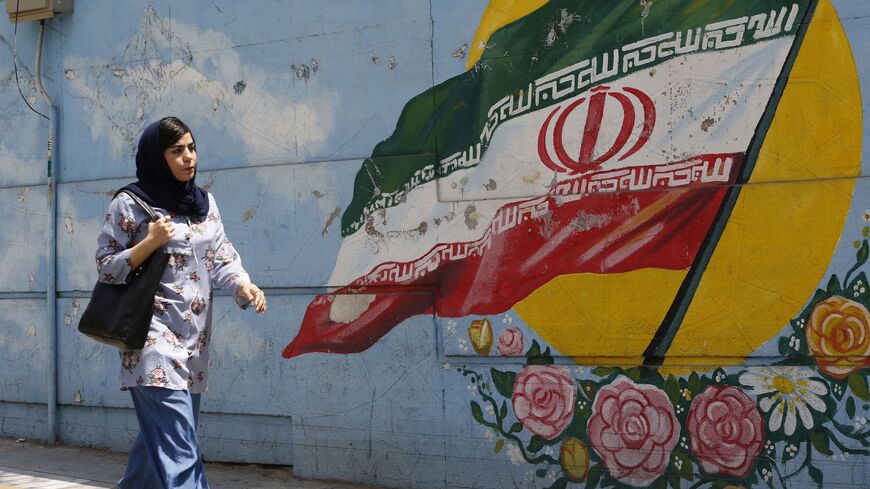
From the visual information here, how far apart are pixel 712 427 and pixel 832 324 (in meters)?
0.68

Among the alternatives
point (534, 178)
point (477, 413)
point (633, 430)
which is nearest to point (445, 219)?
point (534, 178)

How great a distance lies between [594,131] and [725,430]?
4.78ft

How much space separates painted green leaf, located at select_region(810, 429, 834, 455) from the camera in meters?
4.66

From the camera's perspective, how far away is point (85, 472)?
6355 millimetres

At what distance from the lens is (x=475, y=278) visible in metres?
5.49

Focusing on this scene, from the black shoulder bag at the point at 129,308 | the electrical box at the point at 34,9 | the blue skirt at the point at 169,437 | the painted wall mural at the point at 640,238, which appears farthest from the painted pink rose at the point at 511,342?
the electrical box at the point at 34,9

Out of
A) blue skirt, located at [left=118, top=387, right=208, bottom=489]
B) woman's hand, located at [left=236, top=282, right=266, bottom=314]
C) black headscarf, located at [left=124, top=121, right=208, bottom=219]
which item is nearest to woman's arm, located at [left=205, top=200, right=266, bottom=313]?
woman's hand, located at [left=236, top=282, right=266, bottom=314]

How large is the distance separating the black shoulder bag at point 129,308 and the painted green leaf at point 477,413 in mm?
1838

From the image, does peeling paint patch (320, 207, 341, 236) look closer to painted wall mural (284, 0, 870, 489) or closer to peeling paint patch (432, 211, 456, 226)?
painted wall mural (284, 0, 870, 489)

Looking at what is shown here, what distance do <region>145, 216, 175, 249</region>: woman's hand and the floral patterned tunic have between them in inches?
2.1

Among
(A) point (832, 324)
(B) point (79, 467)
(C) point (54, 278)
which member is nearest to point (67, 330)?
(C) point (54, 278)

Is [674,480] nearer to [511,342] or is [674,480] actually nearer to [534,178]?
[511,342]

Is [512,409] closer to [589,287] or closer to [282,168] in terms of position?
[589,287]

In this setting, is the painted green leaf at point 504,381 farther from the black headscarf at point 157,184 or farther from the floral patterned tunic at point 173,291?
the black headscarf at point 157,184
